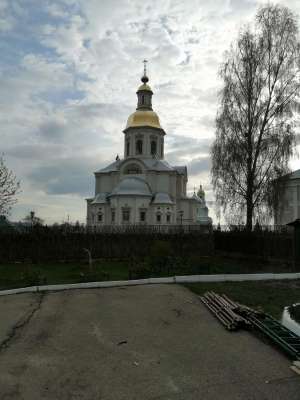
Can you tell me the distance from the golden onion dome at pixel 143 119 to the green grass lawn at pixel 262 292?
3478 cm

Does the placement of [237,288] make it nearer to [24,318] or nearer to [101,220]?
[24,318]

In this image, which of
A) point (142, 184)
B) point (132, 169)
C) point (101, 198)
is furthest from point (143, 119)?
point (101, 198)

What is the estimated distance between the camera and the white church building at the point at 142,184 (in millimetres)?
38500

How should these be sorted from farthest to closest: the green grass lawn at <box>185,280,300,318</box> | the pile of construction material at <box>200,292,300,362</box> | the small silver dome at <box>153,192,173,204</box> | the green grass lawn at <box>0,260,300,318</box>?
the small silver dome at <box>153,192,173,204</box> → the green grass lawn at <box>0,260,300,318</box> → the green grass lawn at <box>185,280,300,318</box> → the pile of construction material at <box>200,292,300,362</box>

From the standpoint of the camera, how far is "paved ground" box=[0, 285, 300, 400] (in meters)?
4.54

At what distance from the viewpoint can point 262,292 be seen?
1023 centimetres

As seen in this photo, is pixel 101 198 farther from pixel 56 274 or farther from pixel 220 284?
pixel 220 284

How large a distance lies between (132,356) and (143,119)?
134ft

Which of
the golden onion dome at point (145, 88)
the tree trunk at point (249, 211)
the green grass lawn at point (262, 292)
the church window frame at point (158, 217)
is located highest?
the golden onion dome at point (145, 88)

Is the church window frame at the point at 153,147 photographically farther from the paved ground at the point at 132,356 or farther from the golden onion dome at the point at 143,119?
the paved ground at the point at 132,356

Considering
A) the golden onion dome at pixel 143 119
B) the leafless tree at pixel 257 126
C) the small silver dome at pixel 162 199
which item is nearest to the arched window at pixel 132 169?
the small silver dome at pixel 162 199

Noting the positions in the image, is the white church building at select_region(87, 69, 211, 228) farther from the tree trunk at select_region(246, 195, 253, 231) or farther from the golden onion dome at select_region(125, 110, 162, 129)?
the tree trunk at select_region(246, 195, 253, 231)

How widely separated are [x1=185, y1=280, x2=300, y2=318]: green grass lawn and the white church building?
25.0 m

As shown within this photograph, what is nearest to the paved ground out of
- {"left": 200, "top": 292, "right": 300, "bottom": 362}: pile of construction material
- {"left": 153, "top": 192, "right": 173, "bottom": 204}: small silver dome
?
{"left": 200, "top": 292, "right": 300, "bottom": 362}: pile of construction material
